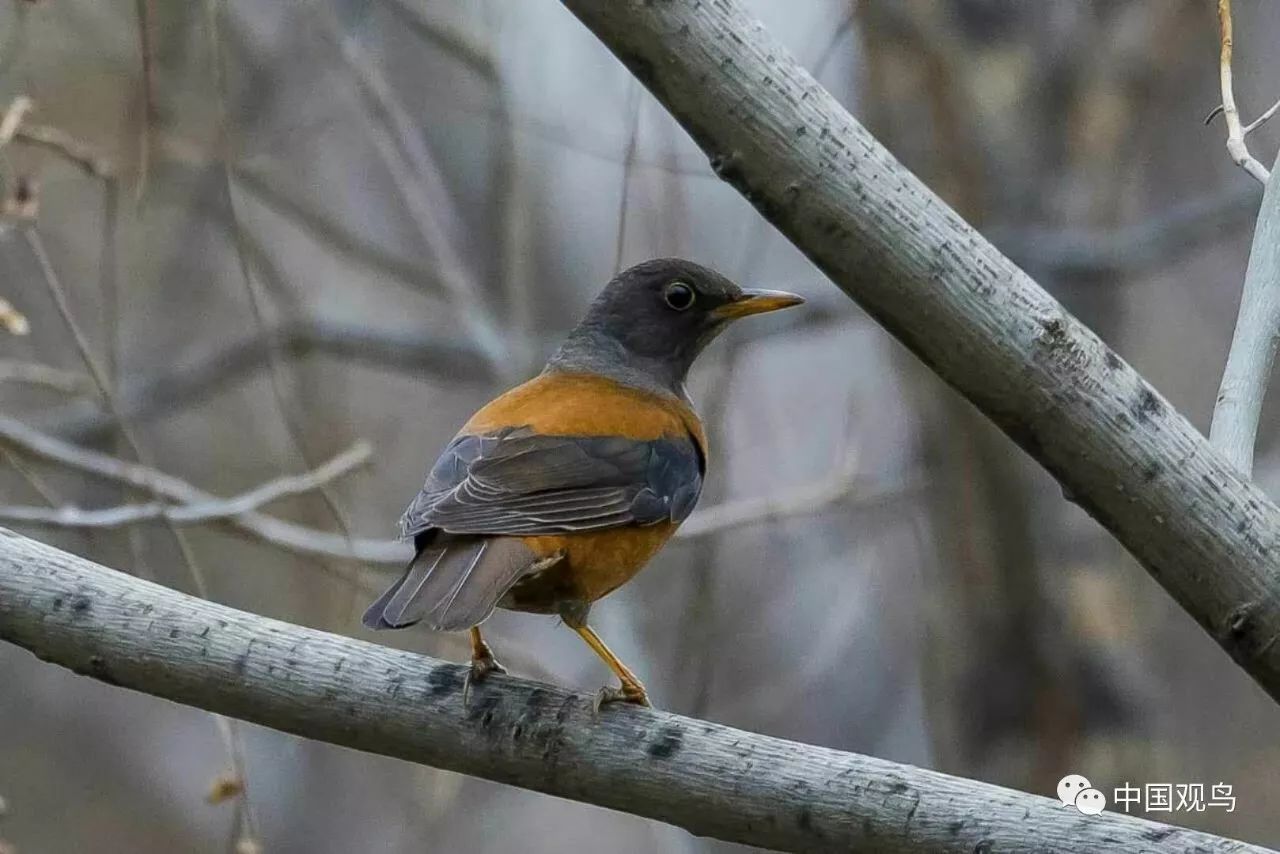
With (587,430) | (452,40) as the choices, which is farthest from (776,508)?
(452,40)

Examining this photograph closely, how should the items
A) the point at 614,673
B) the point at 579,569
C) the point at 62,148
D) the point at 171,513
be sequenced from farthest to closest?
the point at 171,513
the point at 62,148
the point at 579,569
the point at 614,673

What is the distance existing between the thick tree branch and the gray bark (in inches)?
23.4

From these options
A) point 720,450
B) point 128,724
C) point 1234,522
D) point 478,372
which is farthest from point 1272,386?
point 128,724

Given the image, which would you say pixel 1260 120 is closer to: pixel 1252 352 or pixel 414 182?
pixel 1252 352

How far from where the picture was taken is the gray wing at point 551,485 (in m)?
3.89

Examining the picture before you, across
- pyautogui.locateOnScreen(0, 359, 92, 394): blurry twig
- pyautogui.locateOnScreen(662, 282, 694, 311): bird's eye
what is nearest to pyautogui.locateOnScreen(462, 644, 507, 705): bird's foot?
pyautogui.locateOnScreen(662, 282, 694, 311): bird's eye

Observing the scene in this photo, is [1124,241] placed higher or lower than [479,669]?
higher

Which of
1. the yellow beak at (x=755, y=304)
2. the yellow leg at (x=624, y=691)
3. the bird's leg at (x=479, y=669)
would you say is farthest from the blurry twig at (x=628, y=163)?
the bird's leg at (x=479, y=669)

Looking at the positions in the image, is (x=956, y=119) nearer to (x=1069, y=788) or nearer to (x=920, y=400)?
(x=920, y=400)

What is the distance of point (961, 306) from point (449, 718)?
1444 mm

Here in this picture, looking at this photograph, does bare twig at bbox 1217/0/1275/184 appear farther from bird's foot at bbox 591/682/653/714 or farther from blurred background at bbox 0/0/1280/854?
blurred background at bbox 0/0/1280/854

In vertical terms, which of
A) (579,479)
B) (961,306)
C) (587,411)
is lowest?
(961,306)

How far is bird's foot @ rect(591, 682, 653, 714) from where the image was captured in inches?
132

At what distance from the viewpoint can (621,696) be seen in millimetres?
3412
